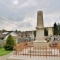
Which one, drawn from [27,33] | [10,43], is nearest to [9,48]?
[10,43]

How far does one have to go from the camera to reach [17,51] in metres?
14.7

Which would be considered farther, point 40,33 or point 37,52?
point 40,33

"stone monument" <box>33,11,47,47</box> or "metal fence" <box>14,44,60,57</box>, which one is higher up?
"stone monument" <box>33,11,47,47</box>

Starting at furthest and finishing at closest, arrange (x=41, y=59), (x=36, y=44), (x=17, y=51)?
1. (x=36, y=44)
2. (x=17, y=51)
3. (x=41, y=59)

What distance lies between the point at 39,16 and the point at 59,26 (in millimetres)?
90384

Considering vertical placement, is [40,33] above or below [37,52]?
above

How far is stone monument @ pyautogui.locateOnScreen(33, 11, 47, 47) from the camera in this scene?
61.1 ft

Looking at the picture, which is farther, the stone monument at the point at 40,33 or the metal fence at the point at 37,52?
the stone monument at the point at 40,33

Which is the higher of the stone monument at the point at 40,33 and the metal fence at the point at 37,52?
the stone monument at the point at 40,33

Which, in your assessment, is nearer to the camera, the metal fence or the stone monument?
the metal fence

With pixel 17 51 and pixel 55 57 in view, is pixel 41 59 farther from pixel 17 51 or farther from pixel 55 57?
pixel 17 51

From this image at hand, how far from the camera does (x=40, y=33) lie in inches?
749

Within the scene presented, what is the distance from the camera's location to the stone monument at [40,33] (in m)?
18.6

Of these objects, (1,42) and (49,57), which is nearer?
(49,57)
